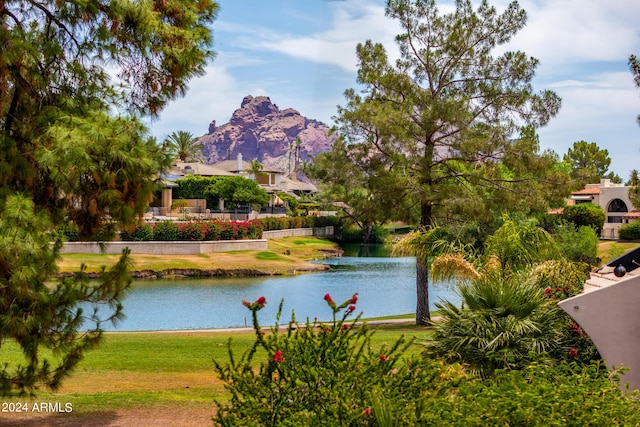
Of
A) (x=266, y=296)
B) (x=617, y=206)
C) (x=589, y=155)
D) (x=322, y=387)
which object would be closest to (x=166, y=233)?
(x=266, y=296)

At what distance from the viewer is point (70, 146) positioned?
764cm

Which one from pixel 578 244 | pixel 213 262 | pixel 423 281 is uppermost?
pixel 578 244

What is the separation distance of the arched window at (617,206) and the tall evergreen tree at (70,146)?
2825 inches

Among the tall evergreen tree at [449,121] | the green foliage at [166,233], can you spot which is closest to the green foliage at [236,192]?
the green foliage at [166,233]

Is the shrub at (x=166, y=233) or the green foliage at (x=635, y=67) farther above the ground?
the green foliage at (x=635, y=67)

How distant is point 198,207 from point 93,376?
56.7m

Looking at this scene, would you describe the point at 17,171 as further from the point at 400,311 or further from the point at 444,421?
the point at 400,311

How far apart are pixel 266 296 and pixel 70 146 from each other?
2446cm

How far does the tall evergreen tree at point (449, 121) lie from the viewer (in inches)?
820

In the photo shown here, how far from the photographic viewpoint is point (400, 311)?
28094 millimetres

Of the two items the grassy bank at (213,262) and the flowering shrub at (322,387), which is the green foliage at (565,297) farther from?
the grassy bank at (213,262)

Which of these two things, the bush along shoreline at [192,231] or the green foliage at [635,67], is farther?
the bush along shoreline at [192,231]

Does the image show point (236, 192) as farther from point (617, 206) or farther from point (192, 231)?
point (617, 206)

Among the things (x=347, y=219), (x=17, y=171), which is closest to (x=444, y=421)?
(x=17, y=171)
